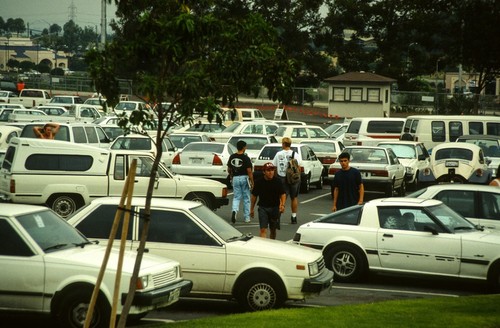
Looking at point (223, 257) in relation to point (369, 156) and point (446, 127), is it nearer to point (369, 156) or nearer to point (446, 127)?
point (369, 156)

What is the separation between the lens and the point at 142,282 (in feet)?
37.8

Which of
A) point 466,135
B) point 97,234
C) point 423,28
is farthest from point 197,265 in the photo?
point 423,28

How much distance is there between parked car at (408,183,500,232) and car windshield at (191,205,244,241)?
516cm

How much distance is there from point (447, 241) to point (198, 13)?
21.0ft

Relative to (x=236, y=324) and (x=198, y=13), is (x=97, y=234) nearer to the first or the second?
(x=236, y=324)

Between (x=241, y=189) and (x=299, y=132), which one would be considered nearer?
(x=241, y=189)

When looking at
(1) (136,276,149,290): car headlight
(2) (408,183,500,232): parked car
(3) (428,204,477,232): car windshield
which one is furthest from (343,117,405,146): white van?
(1) (136,276,149,290): car headlight

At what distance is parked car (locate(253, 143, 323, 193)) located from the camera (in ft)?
102

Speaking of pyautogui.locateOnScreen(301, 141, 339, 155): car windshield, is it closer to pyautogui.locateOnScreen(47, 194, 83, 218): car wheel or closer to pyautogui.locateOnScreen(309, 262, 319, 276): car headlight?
pyautogui.locateOnScreen(47, 194, 83, 218): car wheel

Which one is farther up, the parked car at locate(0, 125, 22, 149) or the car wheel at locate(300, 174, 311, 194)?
the parked car at locate(0, 125, 22, 149)

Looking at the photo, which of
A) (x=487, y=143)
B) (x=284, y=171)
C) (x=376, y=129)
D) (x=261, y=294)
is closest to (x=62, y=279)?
(x=261, y=294)

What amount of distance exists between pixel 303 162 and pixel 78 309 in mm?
20293

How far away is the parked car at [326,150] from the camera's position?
114 ft

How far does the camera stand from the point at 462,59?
4900cm
